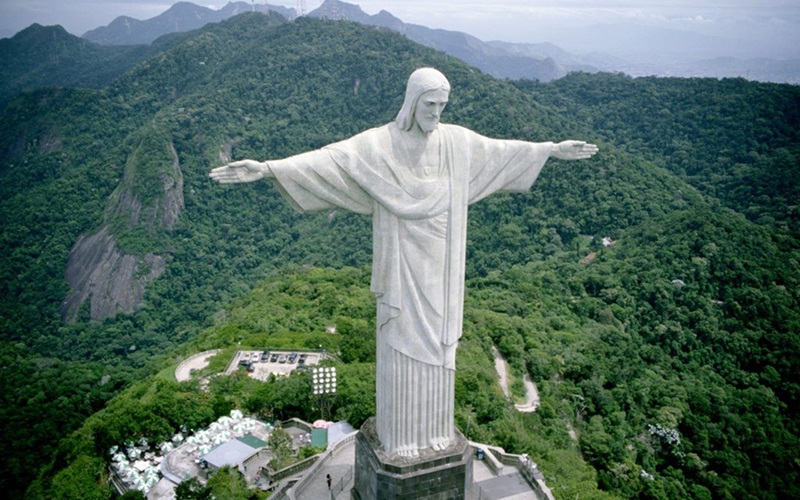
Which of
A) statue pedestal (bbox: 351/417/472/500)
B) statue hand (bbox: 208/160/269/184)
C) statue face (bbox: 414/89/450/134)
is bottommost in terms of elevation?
statue pedestal (bbox: 351/417/472/500)

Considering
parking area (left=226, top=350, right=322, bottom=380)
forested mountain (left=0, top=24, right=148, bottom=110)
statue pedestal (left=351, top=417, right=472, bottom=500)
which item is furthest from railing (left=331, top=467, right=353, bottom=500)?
forested mountain (left=0, top=24, right=148, bottom=110)

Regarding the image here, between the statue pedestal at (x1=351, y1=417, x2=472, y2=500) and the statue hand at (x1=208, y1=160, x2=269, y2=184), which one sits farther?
the statue pedestal at (x1=351, y1=417, x2=472, y2=500)

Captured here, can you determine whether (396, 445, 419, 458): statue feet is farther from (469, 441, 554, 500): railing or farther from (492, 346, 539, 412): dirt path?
(492, 346, 539, 412): dirt path

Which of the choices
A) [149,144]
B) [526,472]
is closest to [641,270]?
[526,472]

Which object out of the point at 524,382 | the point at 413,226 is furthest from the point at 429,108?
the point at 524,382

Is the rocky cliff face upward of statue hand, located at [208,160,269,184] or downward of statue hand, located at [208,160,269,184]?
downward

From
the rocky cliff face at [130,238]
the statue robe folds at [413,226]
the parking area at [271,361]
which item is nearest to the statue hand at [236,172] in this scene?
the statue robe folds at [413,226]

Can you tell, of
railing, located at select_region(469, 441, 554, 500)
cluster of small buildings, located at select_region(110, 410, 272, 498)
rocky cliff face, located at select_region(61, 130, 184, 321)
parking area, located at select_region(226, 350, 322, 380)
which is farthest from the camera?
rocky cliff face, located at select_region(61, 130, 184, 321)

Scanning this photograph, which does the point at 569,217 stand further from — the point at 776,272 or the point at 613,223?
the point at 776,272
